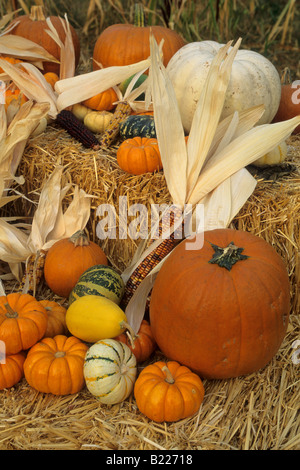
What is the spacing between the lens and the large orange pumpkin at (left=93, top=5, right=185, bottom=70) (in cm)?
419

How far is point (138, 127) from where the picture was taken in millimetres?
3254

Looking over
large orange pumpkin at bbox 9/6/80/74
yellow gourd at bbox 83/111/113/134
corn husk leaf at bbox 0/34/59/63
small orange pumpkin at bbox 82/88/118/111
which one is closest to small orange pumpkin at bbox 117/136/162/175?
yellow gourd at bbox 83/111/113/134

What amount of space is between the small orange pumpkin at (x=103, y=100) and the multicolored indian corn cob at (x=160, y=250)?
1.20m

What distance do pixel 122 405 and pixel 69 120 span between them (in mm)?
1935

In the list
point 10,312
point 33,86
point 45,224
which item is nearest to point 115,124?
point 33,86

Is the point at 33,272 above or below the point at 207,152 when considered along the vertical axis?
below

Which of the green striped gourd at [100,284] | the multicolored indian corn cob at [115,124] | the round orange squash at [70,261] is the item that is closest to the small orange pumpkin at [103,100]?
the multicolored indian corn cob at [115,124]

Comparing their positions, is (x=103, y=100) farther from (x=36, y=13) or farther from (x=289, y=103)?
(x=36, y=13)

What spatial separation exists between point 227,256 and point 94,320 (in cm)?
70

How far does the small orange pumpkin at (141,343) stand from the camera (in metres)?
2.58

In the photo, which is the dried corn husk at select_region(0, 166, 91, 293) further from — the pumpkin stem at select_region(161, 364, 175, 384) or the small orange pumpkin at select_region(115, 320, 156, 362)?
the pumpkin stem at select_region(161, 364, 175, 384)

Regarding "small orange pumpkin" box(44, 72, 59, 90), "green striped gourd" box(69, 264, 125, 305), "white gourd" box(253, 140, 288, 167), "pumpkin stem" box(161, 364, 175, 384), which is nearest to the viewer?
"pumpkin stem" box(161, 364, 175, 384)

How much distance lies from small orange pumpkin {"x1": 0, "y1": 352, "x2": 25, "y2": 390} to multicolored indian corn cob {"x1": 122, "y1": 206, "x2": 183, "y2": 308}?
2.30 ft
